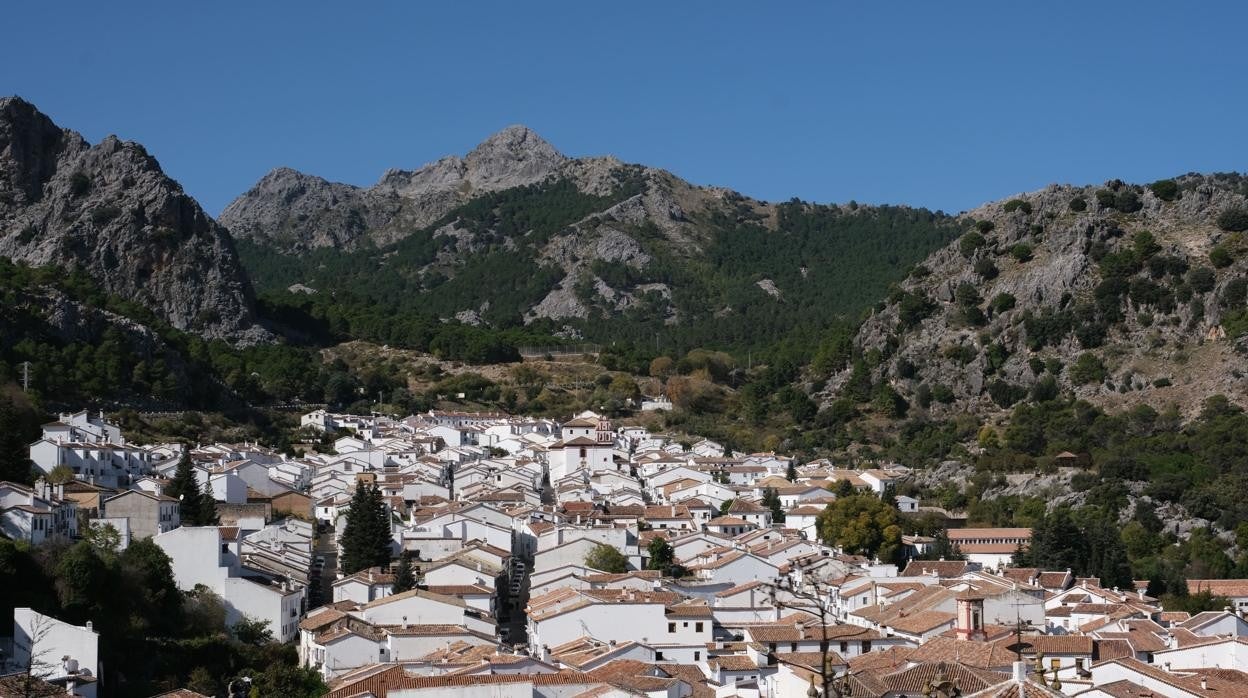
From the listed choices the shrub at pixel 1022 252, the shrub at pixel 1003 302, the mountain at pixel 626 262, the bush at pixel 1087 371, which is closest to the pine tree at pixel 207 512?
the bush at pixel 1087 371

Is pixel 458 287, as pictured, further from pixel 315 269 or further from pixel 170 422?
pixel 170 422

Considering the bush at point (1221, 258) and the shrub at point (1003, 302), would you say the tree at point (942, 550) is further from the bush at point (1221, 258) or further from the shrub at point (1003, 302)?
the bush at point (1221, 258)

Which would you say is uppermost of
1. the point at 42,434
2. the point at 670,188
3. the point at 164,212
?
the point at 670,188

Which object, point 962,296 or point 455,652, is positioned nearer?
point 455,652

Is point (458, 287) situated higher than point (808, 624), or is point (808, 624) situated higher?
point (458, 287)

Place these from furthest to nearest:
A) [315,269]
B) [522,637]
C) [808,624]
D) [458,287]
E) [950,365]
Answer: [315,269]
[458,287]
[950,365]
[522,637]
[808,624]

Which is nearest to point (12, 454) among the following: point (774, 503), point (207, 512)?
point (207, 512)

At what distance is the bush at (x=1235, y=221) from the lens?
296 feet

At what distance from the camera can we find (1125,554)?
54.1 metres

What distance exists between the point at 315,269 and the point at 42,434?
12507cm

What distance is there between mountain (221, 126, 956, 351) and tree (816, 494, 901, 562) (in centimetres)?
6876

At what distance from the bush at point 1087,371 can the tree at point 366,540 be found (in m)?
44.9

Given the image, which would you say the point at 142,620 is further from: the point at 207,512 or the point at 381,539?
the point at 207,512

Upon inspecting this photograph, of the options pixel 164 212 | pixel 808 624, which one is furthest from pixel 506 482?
Result: pixel 164 212
